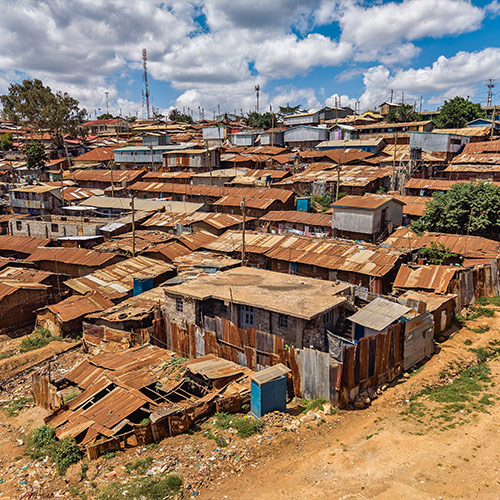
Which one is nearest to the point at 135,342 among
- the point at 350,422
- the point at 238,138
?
the point at 350,422

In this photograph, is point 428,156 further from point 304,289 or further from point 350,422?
point 350,422

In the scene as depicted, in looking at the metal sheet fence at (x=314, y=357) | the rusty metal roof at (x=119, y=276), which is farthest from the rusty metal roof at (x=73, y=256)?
the metal sheet fence at (x=314, y=357)

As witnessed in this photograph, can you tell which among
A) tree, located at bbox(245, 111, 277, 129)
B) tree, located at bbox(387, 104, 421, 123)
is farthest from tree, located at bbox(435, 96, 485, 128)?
tree, located at bbox(245, 111, 277, 129)

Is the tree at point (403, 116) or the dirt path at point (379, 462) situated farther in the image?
the tree at point (403, 116)

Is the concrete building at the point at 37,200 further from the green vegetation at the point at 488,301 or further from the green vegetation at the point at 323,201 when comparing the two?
the green vegetation at the point at 488,301

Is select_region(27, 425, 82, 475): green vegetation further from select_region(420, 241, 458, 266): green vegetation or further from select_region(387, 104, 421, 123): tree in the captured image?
select_region(387, 104, 421, 123): tree

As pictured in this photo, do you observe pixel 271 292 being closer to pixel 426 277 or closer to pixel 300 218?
pixel 426 277
